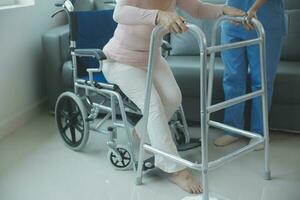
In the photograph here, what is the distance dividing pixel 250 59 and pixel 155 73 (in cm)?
63

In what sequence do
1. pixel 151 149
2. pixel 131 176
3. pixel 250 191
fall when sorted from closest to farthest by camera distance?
pixel 151 149
pixel 250 191
pixel 131 176

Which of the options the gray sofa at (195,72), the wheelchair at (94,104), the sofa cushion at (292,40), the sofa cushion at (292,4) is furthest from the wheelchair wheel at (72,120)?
the sofa cushion at (292,4)

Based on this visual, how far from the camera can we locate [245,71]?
247cm

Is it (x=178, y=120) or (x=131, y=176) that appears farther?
(x=178, y=120)

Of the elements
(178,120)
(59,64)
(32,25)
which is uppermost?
(32,25)

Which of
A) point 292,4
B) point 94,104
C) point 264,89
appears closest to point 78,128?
point 94,104

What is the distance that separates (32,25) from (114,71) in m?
1.21

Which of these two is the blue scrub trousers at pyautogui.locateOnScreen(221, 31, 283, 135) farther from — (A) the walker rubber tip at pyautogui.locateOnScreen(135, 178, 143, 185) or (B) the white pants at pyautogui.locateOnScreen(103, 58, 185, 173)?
(A) the walker rubber tip at pyautogui.locateOnScreen(135, 178, 143, 185)

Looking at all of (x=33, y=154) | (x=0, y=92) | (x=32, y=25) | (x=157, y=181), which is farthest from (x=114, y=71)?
(x=32, y=25)

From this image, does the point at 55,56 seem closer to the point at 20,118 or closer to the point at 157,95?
the point at 20,118

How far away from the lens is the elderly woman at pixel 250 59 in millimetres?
2297

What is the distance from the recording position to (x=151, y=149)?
6.27 feet

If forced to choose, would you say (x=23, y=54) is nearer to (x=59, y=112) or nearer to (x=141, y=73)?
(x=59, y=112)

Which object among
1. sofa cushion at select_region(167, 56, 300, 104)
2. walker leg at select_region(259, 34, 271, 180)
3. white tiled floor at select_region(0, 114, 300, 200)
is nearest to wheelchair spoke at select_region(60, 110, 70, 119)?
white tiled floor at select_region(0, 114, 300, 200)
